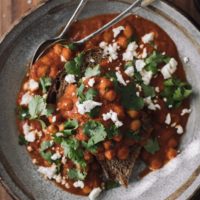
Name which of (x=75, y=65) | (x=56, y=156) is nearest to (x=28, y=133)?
(x=56, y=156)

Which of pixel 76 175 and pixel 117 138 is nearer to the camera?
pixel 117 138

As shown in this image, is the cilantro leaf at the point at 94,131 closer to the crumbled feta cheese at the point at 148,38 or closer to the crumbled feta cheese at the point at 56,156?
the crumbled feta cheese at the point at 56,156

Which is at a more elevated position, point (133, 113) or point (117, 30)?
point (117, 30)

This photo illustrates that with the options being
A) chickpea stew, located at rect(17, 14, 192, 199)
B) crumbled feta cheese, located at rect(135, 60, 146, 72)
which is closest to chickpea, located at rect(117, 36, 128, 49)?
chickpea stew, located at rect(17, 14, 192, 199)

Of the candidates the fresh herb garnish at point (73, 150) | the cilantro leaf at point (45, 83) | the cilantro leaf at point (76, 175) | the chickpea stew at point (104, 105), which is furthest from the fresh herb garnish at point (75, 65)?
the cilantro leaf at point (76, 175)

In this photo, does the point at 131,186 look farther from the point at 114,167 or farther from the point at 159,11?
the point at 159,11

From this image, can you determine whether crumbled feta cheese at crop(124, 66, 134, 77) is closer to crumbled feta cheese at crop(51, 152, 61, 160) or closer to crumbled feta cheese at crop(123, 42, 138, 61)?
crumbled feta cheese at crop(123, 42, 138, 61)

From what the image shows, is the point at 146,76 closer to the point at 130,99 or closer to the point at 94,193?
the point at 130,99
